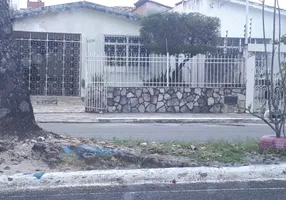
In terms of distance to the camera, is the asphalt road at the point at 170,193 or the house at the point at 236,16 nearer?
the asphalt road at the point at 170,193

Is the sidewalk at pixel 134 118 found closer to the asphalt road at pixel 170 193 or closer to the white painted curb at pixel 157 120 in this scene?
the white painted curb at pixel 157 120

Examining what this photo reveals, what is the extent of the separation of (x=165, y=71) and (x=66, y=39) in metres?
6.67

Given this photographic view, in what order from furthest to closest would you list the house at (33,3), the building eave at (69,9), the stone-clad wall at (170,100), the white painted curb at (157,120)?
the house at (33,3), the building eave at (69,9), the stone-clad wall at (170,100), the white painted curb at (157,120)

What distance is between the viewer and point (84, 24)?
22.6 metres

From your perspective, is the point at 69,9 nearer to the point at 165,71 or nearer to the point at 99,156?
the point at 165,71

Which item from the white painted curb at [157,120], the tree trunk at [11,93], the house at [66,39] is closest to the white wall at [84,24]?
the house at [66,39]

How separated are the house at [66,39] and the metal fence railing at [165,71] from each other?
3.61 metres

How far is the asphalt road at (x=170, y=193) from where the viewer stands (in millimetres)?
5266

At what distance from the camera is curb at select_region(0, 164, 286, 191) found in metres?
5.61

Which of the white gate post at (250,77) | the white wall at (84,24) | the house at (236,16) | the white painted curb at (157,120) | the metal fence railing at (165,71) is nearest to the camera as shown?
the white painted curb at (157,120)

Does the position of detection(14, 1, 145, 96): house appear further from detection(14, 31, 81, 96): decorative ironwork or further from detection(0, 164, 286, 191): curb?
detection(0, 164, 286, 191): curb

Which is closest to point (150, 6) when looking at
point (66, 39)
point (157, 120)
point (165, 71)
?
point (66, 39)

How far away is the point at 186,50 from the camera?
19.0 metres

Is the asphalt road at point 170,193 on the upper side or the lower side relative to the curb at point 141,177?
lower
